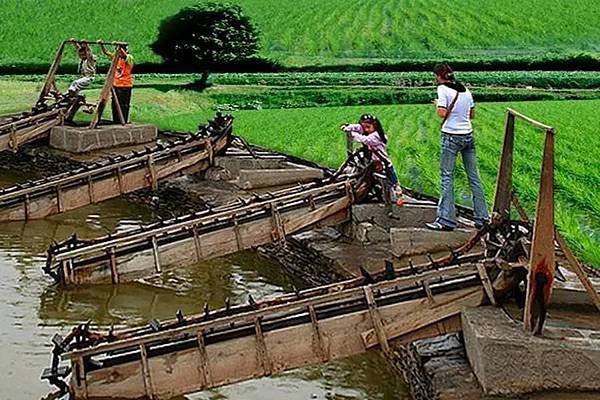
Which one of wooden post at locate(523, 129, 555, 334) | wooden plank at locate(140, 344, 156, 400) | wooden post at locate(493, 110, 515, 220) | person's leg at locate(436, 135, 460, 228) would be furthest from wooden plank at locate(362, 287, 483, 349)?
person's leg at locate(436, 135, 460, 228)

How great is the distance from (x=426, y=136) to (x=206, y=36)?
1452 centimetres

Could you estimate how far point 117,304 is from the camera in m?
9.88

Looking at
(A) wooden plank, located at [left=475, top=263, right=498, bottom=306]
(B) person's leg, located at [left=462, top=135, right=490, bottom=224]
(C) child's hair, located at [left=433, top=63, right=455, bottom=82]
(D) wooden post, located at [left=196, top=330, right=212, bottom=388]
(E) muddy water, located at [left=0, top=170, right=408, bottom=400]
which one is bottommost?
(E) muddy water, located at [left=0, top=170, right=408, bottom=400]

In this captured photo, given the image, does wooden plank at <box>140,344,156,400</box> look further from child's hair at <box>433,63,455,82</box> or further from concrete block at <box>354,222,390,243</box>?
concrete block at <box>354,222,390,243</box>

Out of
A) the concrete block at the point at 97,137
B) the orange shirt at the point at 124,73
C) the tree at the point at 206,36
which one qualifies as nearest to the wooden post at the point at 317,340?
the concrete block at the point at 97,137

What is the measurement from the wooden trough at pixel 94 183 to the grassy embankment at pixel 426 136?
322 centimetres

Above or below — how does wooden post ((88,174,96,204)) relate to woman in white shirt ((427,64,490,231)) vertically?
below

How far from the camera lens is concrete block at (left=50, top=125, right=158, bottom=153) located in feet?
56.0

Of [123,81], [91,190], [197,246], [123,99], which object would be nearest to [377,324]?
[197,246]

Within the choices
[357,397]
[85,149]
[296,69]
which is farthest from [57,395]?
[296,69]

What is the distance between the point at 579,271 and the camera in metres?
6.75

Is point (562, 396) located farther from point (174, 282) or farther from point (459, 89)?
point (174, 282)

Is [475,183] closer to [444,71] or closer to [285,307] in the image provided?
[444,71]

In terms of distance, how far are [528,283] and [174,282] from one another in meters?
5.14
